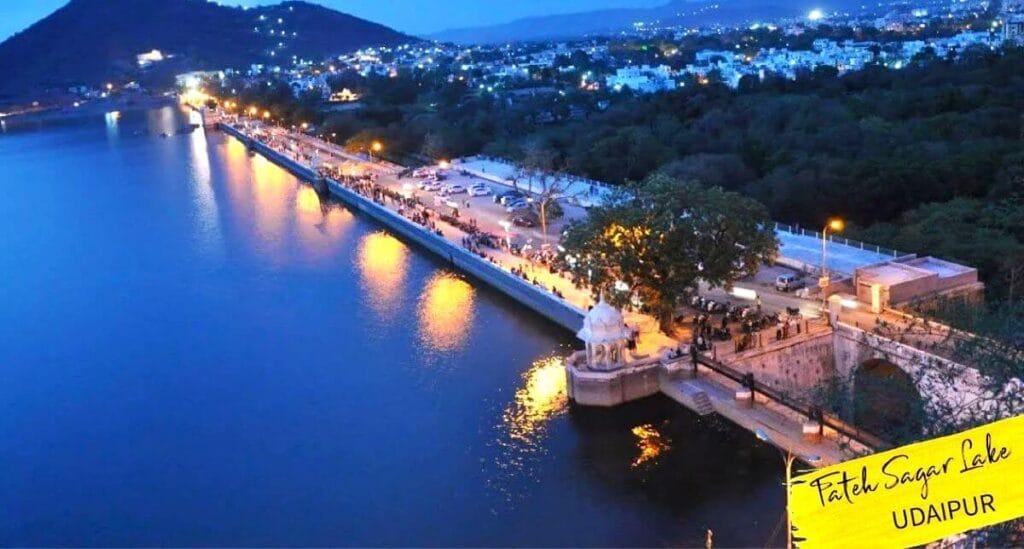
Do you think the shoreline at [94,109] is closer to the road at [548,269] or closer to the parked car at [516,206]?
the road at [548,269]

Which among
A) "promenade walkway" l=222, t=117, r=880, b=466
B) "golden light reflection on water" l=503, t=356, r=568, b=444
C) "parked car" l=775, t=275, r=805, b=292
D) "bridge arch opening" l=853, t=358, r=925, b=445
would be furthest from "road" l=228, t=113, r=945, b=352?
"golden light reflection on water" l=503, t=356, r=568, b=444

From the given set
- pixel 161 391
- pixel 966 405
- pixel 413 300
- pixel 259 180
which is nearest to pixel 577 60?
pixel 259 180

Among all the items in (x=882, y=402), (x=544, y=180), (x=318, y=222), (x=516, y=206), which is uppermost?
(x=544, y=180)

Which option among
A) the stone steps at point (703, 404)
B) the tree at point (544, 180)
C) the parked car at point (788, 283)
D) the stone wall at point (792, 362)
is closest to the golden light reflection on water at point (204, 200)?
the tree at point (544, 180)

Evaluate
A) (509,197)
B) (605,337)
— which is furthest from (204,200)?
(605,337)

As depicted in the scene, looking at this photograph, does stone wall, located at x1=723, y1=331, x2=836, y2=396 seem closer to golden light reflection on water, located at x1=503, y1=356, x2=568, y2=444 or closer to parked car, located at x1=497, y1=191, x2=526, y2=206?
golden light reflection on water, located at x1=503, y1=356, x2=568, y2=444

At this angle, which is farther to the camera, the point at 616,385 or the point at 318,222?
the point at 318,222

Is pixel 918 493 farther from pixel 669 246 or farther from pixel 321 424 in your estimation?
pixel 321 424
